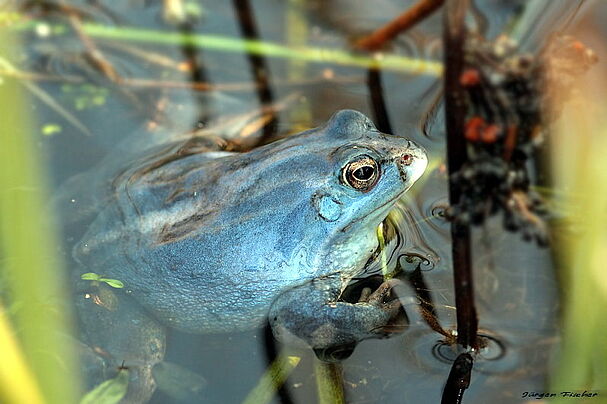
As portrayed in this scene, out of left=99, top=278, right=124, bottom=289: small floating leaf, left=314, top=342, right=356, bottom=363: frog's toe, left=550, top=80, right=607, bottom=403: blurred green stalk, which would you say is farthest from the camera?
left=99, top=278, right=124, bottom=289: small floating leaf

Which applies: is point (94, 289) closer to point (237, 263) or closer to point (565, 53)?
point (237, 263)

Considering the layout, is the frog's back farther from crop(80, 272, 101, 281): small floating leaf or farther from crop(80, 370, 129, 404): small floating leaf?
crop(80, 370, 129, 404): small floating leaf

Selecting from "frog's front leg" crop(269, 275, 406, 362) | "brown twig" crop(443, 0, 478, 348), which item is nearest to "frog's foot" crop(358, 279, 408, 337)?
"frog's front leg" crop(269, 275, 406, 362)

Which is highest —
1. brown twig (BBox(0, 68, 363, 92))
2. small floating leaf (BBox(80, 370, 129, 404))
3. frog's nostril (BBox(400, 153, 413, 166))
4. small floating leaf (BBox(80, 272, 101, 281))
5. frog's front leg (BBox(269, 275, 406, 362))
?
brown twig (BBox(0, 68, 363, 92))

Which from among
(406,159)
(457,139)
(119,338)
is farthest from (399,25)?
(119,338)

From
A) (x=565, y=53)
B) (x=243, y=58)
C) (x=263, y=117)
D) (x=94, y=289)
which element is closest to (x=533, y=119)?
(x=565, y=53)

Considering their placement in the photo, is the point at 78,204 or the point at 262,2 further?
the point at 262,2

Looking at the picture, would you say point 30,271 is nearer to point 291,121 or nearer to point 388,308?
point 388,308
